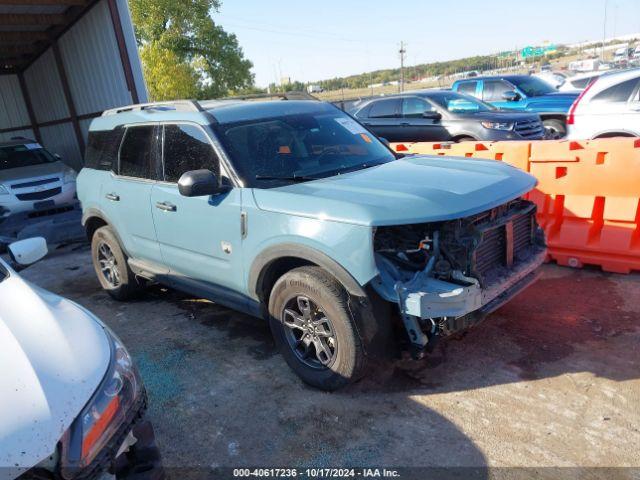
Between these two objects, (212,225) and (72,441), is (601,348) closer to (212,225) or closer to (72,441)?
(212,225)

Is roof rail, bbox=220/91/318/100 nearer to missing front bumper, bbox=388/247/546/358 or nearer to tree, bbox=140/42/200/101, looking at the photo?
missing front bumper, bbox=388/247/546/358

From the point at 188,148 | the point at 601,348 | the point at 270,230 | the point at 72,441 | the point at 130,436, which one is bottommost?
the point at 601,348

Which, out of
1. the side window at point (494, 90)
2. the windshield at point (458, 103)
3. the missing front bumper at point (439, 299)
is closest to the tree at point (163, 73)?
the side window at point (494, 90)

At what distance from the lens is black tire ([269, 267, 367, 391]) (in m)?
3.09

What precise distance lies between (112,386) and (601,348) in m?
3.31

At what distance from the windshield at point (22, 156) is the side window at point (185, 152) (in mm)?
7720

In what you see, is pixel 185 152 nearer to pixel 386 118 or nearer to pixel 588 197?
pixel 588 197

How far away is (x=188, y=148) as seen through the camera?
4.09m

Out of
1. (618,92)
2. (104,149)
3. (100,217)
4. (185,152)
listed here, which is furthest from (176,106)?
(618,92)

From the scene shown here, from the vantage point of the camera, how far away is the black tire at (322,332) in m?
3.09

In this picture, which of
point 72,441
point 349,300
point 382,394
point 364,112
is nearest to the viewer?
point 72,441

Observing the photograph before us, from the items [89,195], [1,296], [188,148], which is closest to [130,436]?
[1,296]

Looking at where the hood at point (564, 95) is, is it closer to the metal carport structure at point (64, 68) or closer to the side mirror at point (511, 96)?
the side mirror at point (511, 96)

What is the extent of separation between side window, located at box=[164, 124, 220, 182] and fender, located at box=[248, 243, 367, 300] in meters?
0.80
